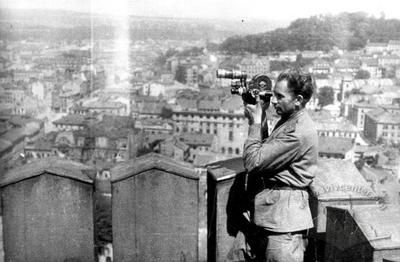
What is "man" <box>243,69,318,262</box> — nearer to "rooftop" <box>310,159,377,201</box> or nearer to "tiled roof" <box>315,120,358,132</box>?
"rooftop" <box>310,159,377,201</box>

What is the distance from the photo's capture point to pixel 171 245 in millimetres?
2596

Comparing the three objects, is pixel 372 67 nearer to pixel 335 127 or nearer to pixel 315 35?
pixel 315 35

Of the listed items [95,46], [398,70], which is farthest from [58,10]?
[398,70]

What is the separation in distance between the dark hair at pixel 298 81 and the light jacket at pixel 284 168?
91 millimetres

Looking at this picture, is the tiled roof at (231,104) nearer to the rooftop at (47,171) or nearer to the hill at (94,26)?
the hill at (94,26)

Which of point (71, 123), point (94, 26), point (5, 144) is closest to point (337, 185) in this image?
point (5, 144)

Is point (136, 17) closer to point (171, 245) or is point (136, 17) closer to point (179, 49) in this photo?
point (179, 49)

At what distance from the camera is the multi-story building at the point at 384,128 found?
39.1 m

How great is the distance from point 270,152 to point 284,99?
0.25m

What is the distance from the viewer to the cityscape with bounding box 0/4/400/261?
259 centimetres

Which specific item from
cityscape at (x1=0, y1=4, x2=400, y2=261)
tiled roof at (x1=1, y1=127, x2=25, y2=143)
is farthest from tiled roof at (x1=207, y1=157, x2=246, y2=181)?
tiled roof at (x1=1, y1=127, x2=25, y2=143)

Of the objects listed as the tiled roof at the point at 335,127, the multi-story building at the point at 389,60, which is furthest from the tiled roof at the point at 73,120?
the multi-story building at the point at 389,60

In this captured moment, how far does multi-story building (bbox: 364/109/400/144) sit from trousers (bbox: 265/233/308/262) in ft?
127

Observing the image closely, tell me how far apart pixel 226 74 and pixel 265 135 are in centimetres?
33
